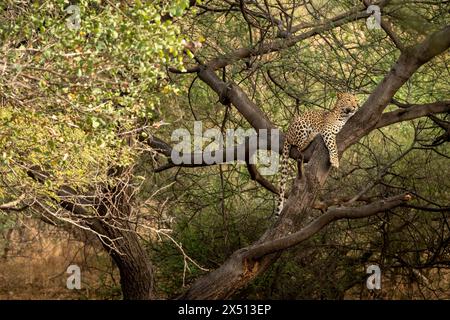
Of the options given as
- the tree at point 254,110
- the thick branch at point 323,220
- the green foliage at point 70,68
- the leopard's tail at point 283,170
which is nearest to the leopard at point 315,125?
the leopard's tail at point 283,170

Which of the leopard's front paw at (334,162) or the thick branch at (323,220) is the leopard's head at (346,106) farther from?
the thick branch at (323,220)

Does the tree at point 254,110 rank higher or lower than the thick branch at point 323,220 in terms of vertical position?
higher

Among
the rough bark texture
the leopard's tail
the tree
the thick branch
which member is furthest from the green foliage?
the leopard's tail

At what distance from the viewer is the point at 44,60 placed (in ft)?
22.0

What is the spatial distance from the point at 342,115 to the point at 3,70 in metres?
4.31

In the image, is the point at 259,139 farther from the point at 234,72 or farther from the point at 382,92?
the point at 382,92

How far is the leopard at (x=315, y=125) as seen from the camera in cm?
955

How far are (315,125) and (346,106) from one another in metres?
0.37

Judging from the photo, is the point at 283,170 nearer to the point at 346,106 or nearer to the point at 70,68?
the point at 346,106

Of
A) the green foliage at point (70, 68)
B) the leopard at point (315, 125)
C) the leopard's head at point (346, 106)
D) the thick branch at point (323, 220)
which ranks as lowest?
the thick branch at point (323, 220)

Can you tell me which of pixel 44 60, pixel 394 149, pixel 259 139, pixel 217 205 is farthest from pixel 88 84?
pixel 394 149

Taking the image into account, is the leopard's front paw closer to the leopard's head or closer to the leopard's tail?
the leopard's head

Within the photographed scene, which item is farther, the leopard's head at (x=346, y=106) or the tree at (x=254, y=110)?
the leopard's head at (x=346, y=106)
